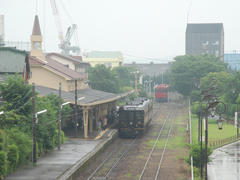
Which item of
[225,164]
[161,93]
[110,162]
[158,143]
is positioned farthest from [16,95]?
[161,93]

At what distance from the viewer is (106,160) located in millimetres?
30234

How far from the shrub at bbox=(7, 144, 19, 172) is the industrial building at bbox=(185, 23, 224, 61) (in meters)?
125

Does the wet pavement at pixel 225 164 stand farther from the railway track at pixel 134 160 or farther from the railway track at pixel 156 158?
the railway track at pixel 156 158

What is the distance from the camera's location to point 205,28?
145 m

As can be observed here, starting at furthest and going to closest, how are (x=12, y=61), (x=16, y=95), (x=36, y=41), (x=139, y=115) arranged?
(x=36, y=41)
(x=139, y=115)
(x=12, y=61)
(x=16, y=95)

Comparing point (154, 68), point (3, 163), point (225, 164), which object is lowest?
point (225, 164)

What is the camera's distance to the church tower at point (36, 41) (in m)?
54.8

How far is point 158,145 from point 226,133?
39.9ft

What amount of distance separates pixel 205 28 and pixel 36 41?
322 ft

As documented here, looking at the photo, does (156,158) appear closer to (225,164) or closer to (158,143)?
(225,164)

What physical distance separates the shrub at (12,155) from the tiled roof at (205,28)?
12520cm

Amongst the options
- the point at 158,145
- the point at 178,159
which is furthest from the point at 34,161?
the point at 158,145

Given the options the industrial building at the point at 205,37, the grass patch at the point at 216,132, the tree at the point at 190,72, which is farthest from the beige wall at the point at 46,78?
the industrial building at the point at 205,37

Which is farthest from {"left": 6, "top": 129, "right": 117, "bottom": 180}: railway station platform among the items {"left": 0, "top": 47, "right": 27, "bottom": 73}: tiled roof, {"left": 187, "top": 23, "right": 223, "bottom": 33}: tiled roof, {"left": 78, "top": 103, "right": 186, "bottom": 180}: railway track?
{"left": 187, "top": 23, "right": 223, "bottom": 33}: tiled roof
